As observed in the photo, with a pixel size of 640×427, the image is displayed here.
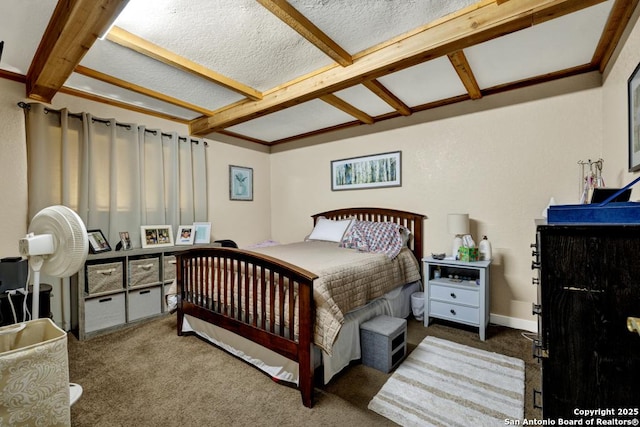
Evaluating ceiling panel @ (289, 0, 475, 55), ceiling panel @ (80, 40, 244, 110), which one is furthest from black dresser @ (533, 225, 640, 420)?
ceiling panel @ (80, 40, 244, 110)

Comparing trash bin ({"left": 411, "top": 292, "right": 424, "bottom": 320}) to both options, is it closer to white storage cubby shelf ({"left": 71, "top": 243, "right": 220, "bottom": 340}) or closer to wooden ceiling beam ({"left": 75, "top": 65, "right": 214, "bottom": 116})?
white storage cubby shelf ({"left": 71, "top": 243, "right": 220, "bottom": 340})

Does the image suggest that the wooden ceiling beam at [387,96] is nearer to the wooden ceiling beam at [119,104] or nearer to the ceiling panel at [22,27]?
the ceiling panel at [22,27]

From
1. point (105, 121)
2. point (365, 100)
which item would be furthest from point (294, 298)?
point (105, 121)

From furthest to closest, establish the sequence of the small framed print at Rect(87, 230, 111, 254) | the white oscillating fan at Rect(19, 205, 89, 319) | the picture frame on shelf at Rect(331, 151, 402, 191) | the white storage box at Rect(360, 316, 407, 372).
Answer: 1. the picture frame on shelf at Rect(331, 151, 402, 191)
2. the small framed print at Rect(87, 230, 111, 254)
3. the white storage box at Rect(360, 316, 407, 372)
4. the white oscillating fan at Rect(19, 205, 89, 319)

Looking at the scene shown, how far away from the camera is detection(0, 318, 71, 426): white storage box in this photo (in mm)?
861

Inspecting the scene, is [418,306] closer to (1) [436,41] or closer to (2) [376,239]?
(2) [376,239]

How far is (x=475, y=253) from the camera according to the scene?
2771 millimetres

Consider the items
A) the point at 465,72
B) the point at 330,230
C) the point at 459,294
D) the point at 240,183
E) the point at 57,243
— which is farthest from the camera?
the point at 240,183

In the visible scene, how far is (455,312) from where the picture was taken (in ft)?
8.76

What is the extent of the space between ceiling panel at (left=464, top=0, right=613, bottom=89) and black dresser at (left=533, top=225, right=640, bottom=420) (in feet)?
5.59

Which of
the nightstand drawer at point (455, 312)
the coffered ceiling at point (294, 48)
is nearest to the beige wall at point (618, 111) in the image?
the coffered ceiling at point (294, 48)

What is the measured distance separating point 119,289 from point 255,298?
170 cm

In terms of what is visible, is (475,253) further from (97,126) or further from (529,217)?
(97,126)

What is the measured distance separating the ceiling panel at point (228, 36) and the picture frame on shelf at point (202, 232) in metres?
1.91
